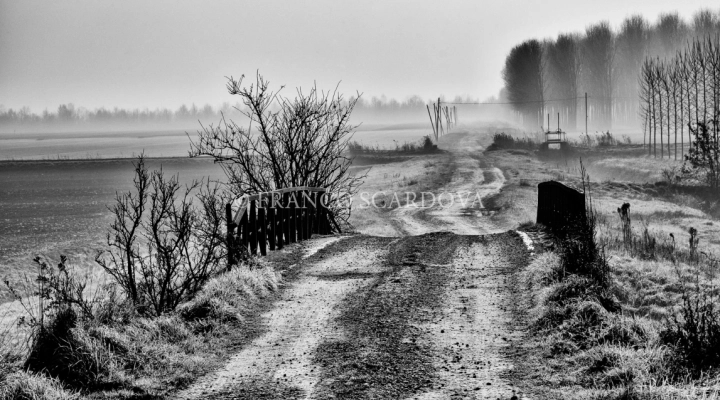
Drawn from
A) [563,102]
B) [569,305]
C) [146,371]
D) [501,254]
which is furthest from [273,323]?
[563,102]

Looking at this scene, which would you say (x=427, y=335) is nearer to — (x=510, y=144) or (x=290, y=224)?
(x=290, y=224)

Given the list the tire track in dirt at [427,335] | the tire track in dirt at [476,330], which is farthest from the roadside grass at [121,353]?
the tire track in dirt at [476,330]

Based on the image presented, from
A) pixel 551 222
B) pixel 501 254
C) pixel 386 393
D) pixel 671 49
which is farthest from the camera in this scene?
pixel 671 49

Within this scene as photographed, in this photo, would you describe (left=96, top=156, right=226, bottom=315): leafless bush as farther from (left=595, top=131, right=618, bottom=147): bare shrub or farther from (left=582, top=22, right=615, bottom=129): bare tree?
(left=582, top=22, right=615, bottom=129): bare tree

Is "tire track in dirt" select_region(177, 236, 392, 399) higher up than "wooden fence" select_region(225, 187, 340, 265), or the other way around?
"wooden fence" select_region(225, 187, 340, 265)

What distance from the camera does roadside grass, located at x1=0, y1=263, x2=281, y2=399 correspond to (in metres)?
6.31

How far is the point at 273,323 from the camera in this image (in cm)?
868

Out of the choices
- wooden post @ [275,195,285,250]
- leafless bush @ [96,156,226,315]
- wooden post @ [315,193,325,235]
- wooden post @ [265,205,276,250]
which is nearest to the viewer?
leafless bush @ [96,156,226,315]

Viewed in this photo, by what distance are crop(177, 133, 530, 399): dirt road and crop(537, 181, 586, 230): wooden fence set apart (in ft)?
3.43

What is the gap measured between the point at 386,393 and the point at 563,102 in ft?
401

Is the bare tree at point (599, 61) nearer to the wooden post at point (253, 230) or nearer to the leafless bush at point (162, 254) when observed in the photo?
the leafless bush at point (162, 254)

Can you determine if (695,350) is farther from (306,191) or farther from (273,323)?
(306,191)

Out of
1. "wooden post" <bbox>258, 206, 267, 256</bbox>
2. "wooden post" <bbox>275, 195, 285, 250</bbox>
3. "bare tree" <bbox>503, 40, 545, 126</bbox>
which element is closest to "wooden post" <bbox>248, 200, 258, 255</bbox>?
"wooden post" <bbox>258, 206, 267, 256</bbox>

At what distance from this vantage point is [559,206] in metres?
15.5
